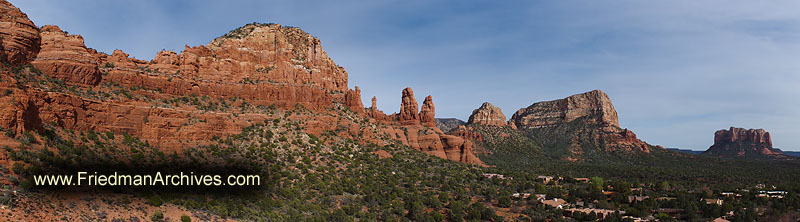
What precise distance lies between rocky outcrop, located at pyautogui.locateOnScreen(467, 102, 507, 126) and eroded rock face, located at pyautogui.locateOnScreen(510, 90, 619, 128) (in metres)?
17.3

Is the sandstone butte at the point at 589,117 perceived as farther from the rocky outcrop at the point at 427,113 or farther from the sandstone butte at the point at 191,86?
the sandstone butte at the point at 191,86

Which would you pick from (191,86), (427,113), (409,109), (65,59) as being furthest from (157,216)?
(427,113)

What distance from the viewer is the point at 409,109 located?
82.1 meters

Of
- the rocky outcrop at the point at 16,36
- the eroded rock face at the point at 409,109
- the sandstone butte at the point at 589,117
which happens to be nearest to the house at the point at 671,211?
the eroded rock face at the point at 409,109

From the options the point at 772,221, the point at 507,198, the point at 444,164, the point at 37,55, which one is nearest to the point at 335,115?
the point at 444,164

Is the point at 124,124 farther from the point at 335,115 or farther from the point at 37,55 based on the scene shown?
the point at 335,115

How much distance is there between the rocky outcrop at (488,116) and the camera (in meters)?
140

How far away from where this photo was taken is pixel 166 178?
3400 centimetres

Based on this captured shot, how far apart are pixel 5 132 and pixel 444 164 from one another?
5181cm

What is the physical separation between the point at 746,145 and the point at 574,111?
10419cm

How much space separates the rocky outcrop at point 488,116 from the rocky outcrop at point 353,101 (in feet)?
251

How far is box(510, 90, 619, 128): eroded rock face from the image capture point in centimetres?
13912

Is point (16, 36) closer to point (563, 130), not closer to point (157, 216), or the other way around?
point (157, 216)

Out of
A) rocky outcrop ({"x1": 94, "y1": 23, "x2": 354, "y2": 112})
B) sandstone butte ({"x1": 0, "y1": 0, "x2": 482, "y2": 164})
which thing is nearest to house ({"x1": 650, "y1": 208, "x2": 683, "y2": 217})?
sandstone butte ({"x1": 0, "y1": 0, "x2": 482, "y2": 164})
